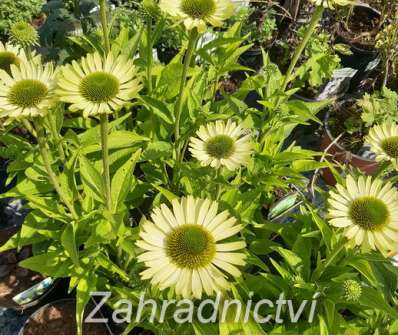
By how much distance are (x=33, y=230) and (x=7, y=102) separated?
561mm

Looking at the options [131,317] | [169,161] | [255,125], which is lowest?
[131,317]

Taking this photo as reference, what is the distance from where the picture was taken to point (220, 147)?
1418mm

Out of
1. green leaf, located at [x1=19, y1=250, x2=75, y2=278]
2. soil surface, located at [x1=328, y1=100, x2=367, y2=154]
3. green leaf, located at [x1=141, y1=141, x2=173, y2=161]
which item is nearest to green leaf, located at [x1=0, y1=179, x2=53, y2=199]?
green leaf, located at [x1=19, y1=250, x2=75, y2=278]

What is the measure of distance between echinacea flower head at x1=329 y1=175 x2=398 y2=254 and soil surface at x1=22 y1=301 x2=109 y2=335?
1046 millimetres

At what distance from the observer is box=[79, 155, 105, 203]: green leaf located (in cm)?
132

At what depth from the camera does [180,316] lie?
1396mm

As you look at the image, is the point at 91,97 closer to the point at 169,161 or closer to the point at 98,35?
the point at 169,161

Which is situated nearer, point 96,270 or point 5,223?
point 96,270

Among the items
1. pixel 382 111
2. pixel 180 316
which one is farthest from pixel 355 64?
pixel 180 316

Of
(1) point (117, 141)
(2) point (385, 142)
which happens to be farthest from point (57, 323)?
(2) point (385, 142)

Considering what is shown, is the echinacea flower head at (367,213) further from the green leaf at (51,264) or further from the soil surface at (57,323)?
the soil surface at (57,323)

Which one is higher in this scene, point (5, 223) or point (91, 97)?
point (5, 223)

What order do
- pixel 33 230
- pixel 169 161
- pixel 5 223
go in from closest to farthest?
pixel 33 230, pixel 169 161, pixel 5 223

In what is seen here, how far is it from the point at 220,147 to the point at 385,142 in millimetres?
569
